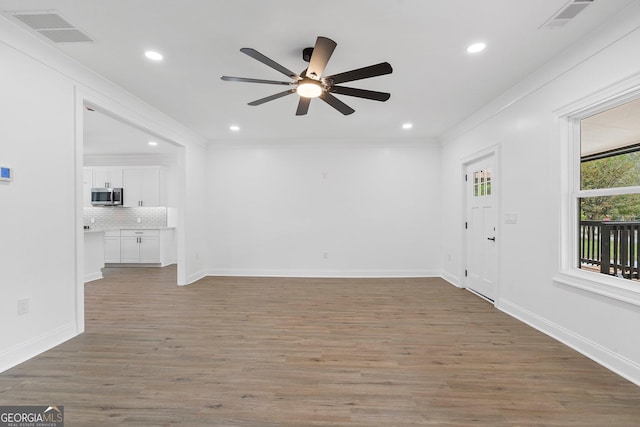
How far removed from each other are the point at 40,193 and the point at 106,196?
5.05m

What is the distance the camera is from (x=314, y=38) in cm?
241

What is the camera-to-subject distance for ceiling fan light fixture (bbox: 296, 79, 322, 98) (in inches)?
96.7

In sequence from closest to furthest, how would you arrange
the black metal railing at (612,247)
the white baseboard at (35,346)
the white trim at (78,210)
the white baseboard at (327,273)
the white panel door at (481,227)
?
1. the white baseboard at (35,346)
2. the black metal railing at (612,247)
3. the white trim at (78,210)
4. the white panel door at (481,227)
5. the white baseboard at (327,273)

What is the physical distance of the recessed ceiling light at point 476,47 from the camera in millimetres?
2486

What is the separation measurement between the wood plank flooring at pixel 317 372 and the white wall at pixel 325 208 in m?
1.97

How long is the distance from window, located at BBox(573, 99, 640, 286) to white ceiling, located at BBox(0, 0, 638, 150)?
2.66ft

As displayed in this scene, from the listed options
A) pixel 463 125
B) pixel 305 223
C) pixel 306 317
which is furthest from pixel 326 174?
pixel 306 317

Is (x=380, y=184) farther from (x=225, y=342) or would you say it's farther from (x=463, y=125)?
(x=225, y=342)

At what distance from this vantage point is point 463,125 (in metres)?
4.61

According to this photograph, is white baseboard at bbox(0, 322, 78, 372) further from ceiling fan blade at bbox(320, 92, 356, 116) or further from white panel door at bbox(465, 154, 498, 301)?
white panel door at bbox(465, 154, 498, 301)

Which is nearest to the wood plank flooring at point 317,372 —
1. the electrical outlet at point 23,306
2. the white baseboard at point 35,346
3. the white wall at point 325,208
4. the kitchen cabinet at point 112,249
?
the white baseboard at point 35,346

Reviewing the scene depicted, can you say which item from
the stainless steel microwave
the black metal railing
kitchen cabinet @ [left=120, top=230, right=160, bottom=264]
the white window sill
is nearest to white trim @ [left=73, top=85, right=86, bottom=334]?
kitchen cabinet @ [left=120, top=230, right=160, bottom=264]

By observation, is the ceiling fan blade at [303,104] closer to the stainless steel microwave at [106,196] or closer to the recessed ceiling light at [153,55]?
the recessed ceiling light at [153,55]

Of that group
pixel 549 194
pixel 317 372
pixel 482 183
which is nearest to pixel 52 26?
pixel 317 372
